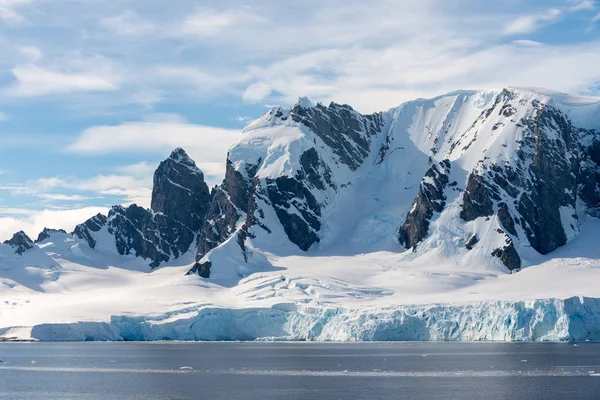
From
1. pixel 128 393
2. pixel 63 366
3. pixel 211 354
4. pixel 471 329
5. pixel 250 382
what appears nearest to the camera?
pixel 128 393

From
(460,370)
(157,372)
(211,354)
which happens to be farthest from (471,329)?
(157,372)

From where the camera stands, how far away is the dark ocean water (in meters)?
103

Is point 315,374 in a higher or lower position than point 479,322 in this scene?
higher

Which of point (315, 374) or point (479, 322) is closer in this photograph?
point (315, 374)

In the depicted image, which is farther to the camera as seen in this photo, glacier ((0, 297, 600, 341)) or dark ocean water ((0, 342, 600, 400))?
glacier ((0, 297, 600, 341))

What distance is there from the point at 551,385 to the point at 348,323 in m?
92.4

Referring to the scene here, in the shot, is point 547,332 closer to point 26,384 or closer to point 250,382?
point 250,382

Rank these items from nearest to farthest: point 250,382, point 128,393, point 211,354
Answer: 1. point 128,393
2. point 250,382
3. point 211,354

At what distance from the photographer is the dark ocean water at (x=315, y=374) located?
103 meters

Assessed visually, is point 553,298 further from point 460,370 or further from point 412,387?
point 412,387

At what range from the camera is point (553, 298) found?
180m

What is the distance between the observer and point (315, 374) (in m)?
125

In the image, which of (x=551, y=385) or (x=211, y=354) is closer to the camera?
(x=551, y=385)

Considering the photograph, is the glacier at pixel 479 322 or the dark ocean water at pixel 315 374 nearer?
the dark ocean water at pixel 315 374
